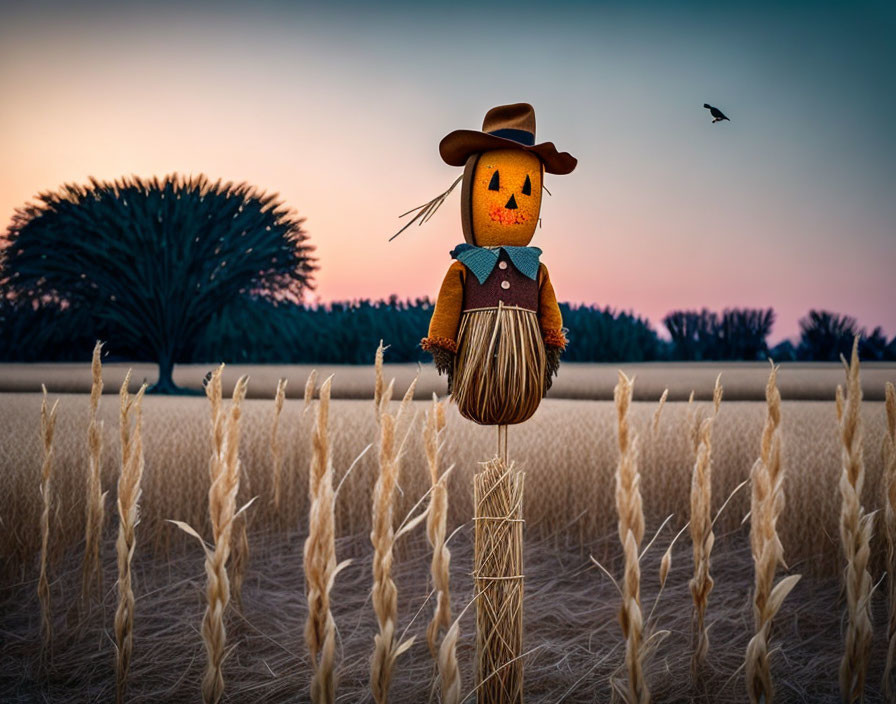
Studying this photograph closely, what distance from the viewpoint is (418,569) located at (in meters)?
4.54

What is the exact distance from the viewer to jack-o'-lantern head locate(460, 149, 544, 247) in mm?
2844

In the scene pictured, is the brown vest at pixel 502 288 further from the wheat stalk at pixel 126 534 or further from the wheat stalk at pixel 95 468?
the wheat stalk at pixel 95 468

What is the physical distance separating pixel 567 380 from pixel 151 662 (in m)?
13.9

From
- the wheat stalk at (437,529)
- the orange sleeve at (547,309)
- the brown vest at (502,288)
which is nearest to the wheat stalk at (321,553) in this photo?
the wheat stalk at (437,529)

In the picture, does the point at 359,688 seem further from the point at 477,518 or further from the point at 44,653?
the point at 44,653

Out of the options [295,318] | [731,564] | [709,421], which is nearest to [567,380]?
[295,318]

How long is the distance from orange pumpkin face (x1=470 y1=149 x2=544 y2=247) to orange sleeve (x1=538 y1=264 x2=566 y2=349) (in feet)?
0.61

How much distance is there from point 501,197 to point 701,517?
1.39 meters

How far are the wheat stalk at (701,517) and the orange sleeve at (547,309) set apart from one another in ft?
2.11

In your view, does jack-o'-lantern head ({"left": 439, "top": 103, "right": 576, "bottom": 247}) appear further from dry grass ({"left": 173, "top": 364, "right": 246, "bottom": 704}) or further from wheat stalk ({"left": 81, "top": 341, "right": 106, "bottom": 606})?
wheat stalk ({"left": 81, "top": 341, "right": 106, "bottom": 606})

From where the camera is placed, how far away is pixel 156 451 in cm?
557

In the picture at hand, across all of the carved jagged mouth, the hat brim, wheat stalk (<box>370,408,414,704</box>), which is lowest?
wheat stalk (<box>370,408,414,704</box>)

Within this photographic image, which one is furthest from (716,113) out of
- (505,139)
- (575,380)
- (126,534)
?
(575,380)

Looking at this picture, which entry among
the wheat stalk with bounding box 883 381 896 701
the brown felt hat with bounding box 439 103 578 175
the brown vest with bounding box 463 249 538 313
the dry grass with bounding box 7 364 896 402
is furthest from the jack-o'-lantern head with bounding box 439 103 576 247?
the dry grass with bounding box 7 364 896 402
